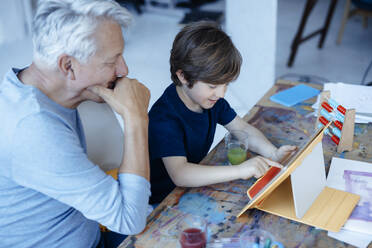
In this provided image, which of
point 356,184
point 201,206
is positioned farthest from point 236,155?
point 356,184

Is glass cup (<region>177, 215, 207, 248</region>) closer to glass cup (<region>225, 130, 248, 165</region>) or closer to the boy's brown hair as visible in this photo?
glass cup (<region>225, 130, 248, 165</region>)

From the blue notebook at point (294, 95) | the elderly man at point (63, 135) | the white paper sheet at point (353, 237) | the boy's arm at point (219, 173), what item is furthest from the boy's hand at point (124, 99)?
the blue notebook at point (294, 95)

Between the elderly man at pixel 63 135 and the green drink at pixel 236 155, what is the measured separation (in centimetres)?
37

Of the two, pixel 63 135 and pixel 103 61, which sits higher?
pixel 103 61

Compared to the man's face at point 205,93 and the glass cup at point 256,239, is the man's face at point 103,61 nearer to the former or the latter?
the man's face at point 205,93

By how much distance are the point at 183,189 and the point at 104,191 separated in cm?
32

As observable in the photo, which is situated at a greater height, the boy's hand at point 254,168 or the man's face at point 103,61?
the man's face at point 103,61

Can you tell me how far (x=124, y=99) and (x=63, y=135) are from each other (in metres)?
0.22

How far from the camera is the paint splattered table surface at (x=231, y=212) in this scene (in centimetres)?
104

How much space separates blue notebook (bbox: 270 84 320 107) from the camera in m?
1.75

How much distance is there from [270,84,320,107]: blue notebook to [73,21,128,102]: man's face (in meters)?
0.86

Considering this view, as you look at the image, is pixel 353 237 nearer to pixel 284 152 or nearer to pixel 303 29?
pixel 284 152

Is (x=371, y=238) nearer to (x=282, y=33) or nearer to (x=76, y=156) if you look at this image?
(x=76, y=156)

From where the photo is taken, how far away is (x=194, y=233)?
1.00 metres
